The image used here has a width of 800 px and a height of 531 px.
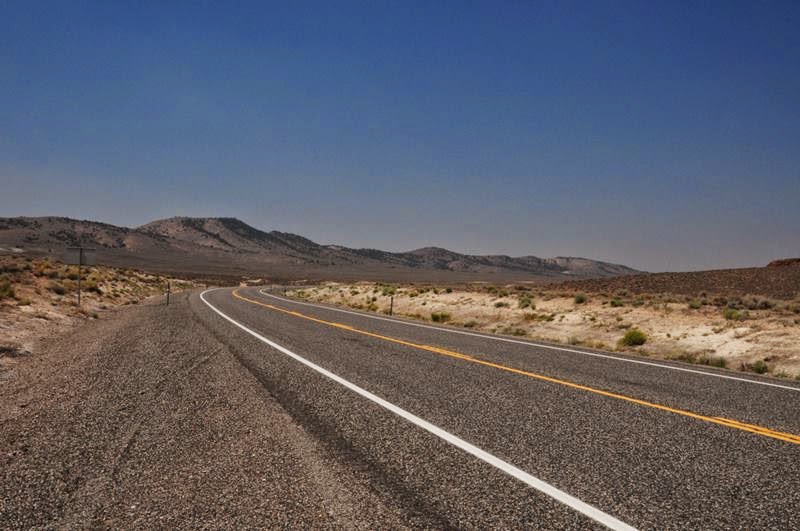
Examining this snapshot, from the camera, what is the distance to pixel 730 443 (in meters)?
4.81

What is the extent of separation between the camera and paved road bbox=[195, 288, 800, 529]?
134 inches

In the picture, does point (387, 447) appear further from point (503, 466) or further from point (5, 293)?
point (5, 293)

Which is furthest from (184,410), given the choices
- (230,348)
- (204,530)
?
(230,348)

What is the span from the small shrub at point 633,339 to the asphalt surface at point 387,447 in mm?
7370

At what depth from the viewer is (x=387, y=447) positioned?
15.0 ft

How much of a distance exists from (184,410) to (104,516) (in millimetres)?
2720

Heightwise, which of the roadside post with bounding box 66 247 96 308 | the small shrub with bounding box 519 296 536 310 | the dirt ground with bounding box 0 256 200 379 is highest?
the roadside post with bounding box 66 247 96 308

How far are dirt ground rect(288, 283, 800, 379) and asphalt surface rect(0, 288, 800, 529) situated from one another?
5.38 meters

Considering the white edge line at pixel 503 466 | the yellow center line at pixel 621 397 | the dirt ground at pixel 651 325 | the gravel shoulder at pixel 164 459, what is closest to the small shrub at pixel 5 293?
the gravel shoulder at pixel 164 459

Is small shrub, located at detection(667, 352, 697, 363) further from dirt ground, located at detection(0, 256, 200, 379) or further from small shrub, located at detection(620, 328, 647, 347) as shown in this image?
dirt ground, located at detection(0, 256, 200, 379)

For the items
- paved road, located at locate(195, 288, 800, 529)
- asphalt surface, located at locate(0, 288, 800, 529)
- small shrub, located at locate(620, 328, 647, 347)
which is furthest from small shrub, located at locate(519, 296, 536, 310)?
asphalt surface, located at locate(0, 288, 800, 529)

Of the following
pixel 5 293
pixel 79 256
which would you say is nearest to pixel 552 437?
pixel 5 293

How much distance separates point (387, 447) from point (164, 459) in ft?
6.65

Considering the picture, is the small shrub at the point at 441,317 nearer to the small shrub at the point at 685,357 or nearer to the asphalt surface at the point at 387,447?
the small shrub at the point at 685,357
